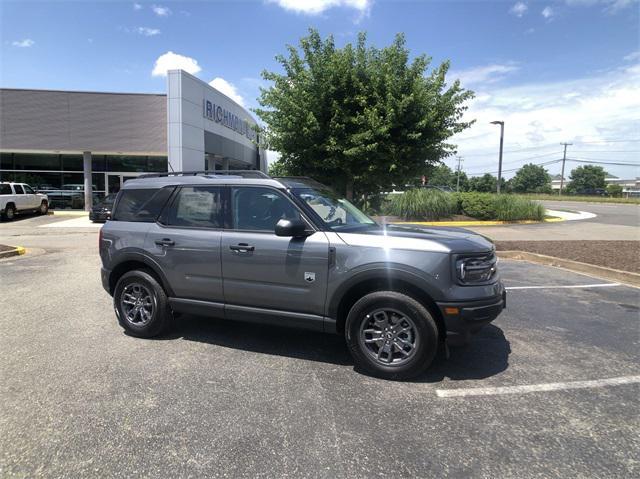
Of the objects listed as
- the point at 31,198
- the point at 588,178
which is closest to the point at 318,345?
the point at 31,198

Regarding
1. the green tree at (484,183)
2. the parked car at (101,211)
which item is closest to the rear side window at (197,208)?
the parked car at (101,211)

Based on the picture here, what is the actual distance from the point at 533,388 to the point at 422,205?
1729 centimetres

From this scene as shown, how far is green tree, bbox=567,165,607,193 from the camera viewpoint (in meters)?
135

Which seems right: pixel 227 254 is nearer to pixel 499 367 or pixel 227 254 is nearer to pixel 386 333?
pixel 386 333

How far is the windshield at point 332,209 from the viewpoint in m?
4.46

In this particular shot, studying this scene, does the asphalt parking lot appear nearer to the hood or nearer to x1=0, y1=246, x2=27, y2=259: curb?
the hood

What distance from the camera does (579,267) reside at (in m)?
9.40

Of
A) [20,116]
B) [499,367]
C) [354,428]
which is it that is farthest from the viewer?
[20,116]

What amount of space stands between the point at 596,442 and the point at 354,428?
5.34ft

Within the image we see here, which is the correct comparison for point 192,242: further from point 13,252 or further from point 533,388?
point 13,252

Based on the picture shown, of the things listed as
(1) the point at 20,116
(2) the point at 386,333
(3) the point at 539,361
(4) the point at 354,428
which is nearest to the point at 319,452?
(4) the point at 354,428

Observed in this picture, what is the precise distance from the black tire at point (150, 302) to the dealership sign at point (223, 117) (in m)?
16.7

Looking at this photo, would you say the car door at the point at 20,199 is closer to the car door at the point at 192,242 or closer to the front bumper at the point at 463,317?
the car door at the point at 192,242

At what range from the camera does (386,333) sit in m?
4.00
